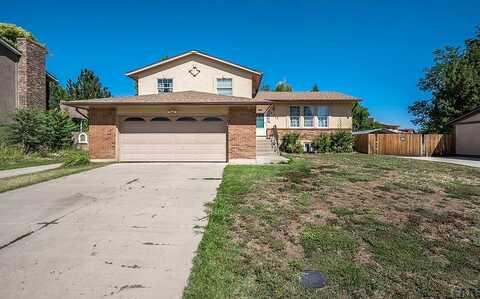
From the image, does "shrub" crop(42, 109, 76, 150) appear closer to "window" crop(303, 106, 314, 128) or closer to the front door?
the front door

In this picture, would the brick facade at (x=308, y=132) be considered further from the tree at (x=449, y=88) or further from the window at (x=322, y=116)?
the tree at (x=449, y=88)

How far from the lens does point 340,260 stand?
11.4 feet

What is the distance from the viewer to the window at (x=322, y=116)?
2264 cm

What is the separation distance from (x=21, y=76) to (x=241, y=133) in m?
16.9

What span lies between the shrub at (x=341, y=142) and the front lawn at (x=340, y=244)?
14.7 m

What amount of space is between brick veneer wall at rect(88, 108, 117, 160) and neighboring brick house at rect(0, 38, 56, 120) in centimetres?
932

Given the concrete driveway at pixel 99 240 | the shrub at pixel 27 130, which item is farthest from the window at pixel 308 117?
the shrub at pixel 27 130

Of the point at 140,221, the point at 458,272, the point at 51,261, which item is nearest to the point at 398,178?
the point at 458,272

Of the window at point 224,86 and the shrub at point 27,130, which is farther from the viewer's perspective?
the window at point 224,86

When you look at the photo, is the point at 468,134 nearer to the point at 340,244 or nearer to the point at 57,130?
the point at 340,244

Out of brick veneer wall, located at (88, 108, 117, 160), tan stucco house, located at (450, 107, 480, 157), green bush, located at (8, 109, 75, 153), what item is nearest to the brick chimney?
green bush, located at (8, 109, 75, 153)

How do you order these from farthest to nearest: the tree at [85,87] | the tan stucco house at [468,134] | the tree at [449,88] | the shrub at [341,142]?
1. the tree at [85,87]
2. the tree at [449,88]
3. the shrub at [341,142]
4. the tan stucco house at [468,134]

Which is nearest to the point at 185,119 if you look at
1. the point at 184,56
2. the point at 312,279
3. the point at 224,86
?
the point at 224,86

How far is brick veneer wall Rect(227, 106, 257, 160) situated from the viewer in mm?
13375
